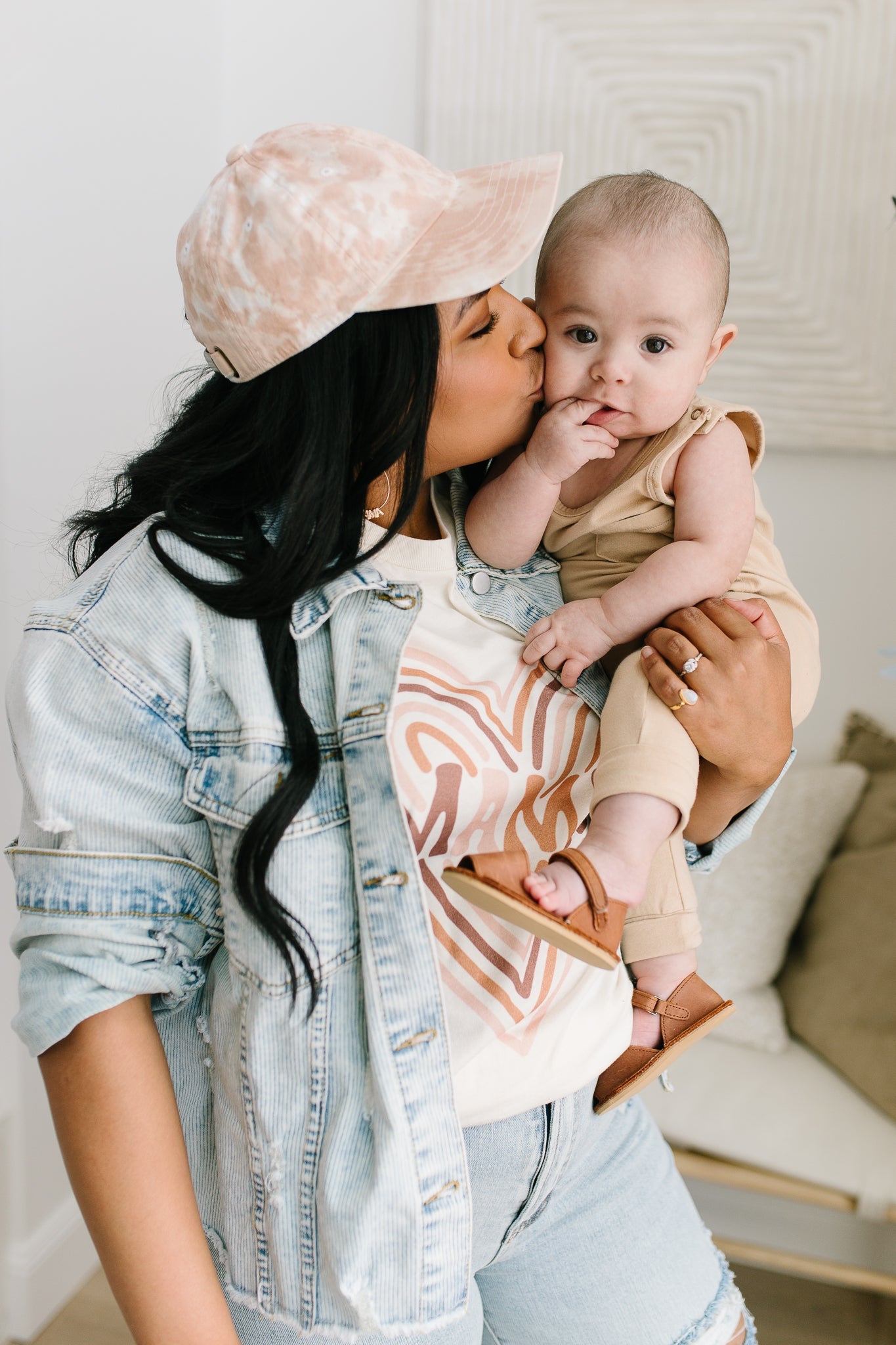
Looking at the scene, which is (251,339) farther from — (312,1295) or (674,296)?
(312,1295)

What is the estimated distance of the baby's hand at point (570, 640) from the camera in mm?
978

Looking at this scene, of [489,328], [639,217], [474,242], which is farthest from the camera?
[639,217]

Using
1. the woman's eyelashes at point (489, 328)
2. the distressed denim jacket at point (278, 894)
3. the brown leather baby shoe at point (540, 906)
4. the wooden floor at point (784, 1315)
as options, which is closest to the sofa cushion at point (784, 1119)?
the wooden floor at point (784, 1315)

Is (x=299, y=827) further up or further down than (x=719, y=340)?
further down

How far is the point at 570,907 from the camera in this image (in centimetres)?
77

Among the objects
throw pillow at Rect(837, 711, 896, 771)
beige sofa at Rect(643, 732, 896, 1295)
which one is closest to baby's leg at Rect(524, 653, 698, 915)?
beige sofa at Rect(643, 732, 896, 1295)

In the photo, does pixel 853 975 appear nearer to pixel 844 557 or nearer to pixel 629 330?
pixel 844 557

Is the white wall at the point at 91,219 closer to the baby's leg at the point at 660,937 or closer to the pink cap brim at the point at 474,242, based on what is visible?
the pink cap brim at the point at 474,242

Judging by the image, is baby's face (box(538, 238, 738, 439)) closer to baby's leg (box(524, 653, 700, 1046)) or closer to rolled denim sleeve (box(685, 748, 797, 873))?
baby's leg (box(524, 653, 700, 1046))

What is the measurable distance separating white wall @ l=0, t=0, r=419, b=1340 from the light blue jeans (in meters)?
0.97

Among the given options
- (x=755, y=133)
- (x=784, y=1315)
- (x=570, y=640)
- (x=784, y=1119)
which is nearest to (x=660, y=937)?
(x=570, y=640)

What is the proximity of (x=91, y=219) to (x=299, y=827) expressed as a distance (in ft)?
4.23

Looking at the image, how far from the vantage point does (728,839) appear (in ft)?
3.69

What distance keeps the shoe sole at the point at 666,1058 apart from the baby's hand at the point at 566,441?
57 centimetres
